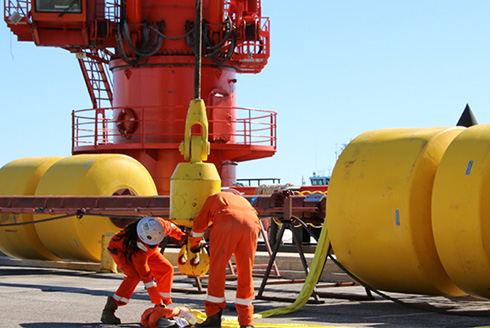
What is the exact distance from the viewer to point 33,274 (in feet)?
50.0

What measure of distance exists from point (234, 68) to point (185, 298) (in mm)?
11720

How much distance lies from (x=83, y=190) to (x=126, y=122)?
20.9 ft

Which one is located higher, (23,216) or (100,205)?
(100,205)

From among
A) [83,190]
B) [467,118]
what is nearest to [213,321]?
[83,190]

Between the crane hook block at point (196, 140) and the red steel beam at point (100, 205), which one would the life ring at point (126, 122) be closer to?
the red steel beam at point (100, 205)

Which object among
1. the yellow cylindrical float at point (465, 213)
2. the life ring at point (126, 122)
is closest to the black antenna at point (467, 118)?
the yellow cylindrical float at point (465, 213)

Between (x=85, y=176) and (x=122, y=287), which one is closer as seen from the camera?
(x=122, y=287)

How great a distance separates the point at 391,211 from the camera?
9688mm

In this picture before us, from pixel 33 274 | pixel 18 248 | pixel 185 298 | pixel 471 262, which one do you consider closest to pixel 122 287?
pixel 185 298

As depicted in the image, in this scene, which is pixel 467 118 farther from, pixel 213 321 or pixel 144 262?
pixel 213 321

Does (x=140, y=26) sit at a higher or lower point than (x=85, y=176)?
higher

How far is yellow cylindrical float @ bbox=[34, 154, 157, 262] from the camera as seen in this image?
15258 mm

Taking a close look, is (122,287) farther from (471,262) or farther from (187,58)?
(187,58)

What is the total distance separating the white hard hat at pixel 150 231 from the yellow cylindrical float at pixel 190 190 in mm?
600
